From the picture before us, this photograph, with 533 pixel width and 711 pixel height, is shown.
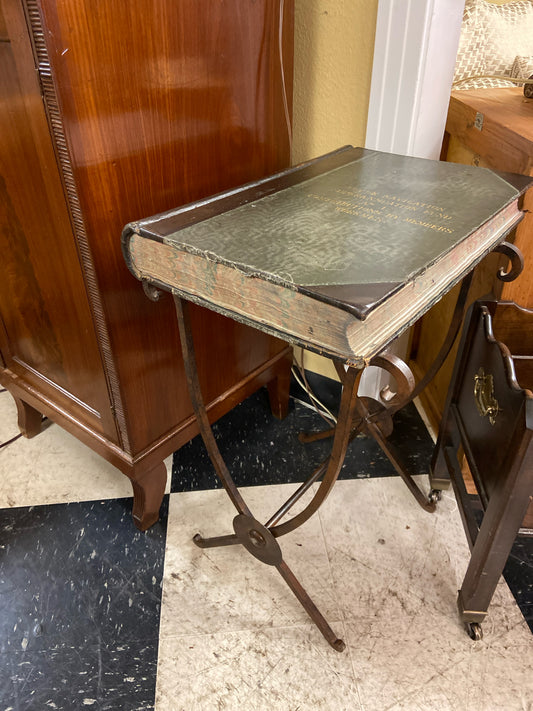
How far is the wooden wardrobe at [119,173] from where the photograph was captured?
28.3 inches

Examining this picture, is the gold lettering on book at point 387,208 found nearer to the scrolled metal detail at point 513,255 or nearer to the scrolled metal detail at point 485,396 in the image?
the scrolled metal detail at point 513,255

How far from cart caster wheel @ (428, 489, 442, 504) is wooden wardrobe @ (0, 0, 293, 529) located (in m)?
0.49

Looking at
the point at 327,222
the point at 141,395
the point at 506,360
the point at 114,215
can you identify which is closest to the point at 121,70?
the point at 114,215

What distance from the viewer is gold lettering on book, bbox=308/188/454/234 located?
701mm

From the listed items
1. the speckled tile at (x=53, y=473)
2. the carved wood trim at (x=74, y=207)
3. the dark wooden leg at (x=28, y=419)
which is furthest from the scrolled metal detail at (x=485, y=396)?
the dark wooden leg at (x=28, y=419)

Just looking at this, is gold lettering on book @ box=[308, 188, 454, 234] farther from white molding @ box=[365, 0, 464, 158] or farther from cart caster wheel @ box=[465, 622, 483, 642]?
cart caster wheel @ box=[465, 622, 483, 642]

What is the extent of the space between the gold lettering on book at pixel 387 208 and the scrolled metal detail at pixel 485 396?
33 centimetres

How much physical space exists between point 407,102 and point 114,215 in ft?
2.02

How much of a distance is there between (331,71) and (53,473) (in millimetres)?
1117

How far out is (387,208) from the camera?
2.42 feet

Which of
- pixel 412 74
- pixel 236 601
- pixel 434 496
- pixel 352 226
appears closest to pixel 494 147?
pixel 412 74

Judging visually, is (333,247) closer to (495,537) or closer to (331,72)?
(495,537)

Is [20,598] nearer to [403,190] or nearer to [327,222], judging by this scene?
[327,222]

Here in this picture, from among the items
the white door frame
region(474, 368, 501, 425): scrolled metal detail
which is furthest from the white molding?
region(474, 368, 501, 425): scrolled metal detail
